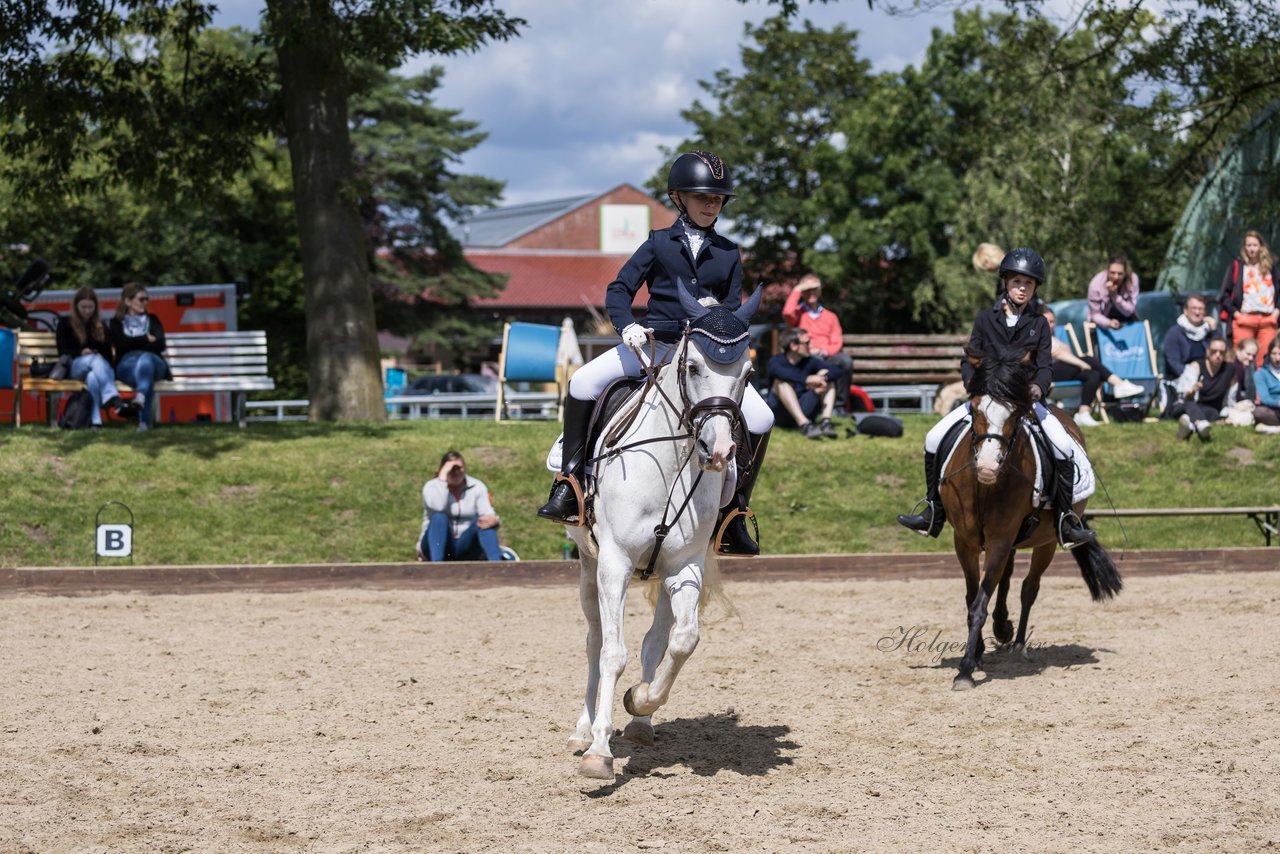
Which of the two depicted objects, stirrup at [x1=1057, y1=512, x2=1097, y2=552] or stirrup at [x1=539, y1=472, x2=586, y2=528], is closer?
stirrup at [x1=539, y1=472, x2=586, y2=528]

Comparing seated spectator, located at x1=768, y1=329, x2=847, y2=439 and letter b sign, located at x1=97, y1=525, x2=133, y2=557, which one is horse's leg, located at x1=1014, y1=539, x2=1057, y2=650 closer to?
seated spectator, located at x1=768, y1=329, x2=847, y2=439

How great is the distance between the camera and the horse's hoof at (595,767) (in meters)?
6.79

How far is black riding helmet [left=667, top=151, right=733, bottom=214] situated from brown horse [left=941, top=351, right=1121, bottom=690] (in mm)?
3066

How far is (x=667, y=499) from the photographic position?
22.7ft

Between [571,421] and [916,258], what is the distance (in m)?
43.9

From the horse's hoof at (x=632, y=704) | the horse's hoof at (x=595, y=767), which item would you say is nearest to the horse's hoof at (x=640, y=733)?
the horse's hoof at (x=632, y=704)

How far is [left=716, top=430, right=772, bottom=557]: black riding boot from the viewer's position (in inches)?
300

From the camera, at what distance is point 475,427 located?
58.7ft

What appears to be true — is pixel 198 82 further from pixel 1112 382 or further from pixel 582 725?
pixel 582 725

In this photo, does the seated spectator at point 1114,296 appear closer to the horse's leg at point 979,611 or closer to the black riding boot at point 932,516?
the black riding boot at point 932,516

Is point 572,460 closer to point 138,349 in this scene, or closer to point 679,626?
point 679,626

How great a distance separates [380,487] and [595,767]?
30.2ft

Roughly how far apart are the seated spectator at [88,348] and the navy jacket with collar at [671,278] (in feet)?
34.7

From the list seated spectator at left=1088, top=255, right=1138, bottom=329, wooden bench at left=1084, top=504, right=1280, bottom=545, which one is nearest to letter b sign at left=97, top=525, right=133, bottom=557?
wooden bench at left=1084, top=504, right=1280, bottom=545
